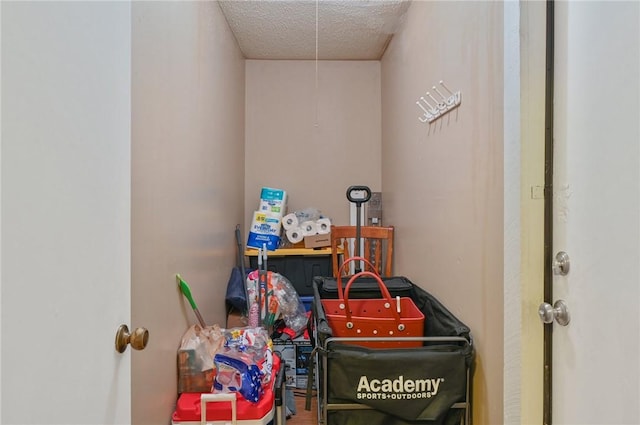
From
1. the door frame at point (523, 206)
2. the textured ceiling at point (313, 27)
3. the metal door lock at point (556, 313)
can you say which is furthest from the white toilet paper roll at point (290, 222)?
the metal door lock at point (556, 313)

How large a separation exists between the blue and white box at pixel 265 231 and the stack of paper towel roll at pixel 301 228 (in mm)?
75

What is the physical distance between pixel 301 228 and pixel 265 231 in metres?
0.30

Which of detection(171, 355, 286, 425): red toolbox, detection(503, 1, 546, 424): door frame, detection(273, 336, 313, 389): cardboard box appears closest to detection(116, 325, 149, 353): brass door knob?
detection(171, 355, 286, 425): red toolbox

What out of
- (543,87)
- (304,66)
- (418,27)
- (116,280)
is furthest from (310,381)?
(304,66)

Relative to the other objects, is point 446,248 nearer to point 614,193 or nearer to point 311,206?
point 614,193

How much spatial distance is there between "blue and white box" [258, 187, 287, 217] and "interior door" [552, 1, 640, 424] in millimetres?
2200

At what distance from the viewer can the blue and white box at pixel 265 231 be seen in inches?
117

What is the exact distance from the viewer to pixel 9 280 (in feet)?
1.58

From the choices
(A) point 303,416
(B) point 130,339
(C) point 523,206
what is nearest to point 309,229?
(A) point 303,416

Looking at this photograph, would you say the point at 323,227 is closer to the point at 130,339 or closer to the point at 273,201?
the point at 273,201

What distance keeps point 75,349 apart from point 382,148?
2.96 meters

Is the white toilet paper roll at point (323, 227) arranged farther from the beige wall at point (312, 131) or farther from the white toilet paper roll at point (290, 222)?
the beige wall at point (312, 131)

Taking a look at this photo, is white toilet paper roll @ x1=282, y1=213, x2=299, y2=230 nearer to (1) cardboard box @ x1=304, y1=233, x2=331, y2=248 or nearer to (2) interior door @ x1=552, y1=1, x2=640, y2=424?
(1) cardboard box @ x1=304, y1=233, x2=331, y2=248

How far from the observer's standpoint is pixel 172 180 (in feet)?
4.89
